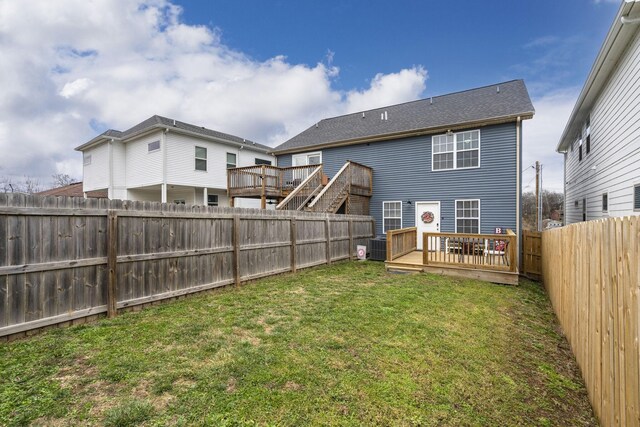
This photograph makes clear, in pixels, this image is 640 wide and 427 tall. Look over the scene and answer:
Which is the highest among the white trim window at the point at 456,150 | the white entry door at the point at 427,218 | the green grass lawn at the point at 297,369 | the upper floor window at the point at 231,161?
the upper floor window at the point at 231,161

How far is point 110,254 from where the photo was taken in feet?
14.6

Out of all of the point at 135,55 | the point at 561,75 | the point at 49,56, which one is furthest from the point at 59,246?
the point at 561,75

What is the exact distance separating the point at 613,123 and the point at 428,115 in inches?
273

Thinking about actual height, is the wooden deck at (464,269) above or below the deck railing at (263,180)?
below

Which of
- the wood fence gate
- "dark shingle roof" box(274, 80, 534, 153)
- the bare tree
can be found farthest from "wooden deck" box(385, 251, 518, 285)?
the bare tree

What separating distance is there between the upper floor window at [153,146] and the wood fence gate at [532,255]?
16.6 meters

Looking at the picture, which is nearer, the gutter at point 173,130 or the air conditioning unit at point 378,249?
the air conditioning unit at point 378,249

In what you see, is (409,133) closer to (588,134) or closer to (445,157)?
(445,157)

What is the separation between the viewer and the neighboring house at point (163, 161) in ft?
48.5

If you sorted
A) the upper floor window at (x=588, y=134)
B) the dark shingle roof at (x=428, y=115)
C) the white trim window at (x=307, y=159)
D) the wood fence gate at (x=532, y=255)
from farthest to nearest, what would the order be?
the white trim window at (x=307, y=159) → the dark shingle roof at (x=428, y=115) → the upper floor window at (x=588, y=134) → the wood fence gate at (x=532, y=255)

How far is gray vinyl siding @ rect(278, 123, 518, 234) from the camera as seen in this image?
35.3 feet

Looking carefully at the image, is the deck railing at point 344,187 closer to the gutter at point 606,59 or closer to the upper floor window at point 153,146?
the gutter at point 606,59

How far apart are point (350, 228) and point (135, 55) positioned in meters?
11.6

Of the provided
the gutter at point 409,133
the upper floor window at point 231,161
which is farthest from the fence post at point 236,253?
the upper floor window at point 231,161
